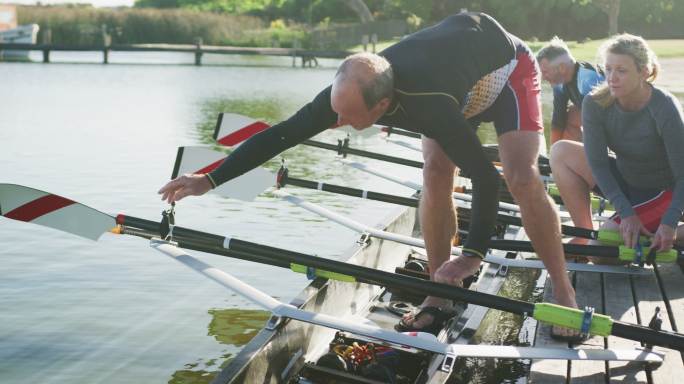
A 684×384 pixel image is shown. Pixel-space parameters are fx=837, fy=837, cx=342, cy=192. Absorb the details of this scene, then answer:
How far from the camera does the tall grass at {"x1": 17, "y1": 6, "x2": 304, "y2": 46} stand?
53875mm

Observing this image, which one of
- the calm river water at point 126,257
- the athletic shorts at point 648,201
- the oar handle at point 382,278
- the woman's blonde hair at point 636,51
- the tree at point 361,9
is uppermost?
the tree at point 361,9

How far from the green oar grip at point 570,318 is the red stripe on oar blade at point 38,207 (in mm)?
2798

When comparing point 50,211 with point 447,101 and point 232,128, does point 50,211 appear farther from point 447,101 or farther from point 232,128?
point 232,128

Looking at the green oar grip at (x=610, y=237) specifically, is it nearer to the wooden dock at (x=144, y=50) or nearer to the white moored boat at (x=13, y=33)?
the wooden dock at (x=144, y=50)

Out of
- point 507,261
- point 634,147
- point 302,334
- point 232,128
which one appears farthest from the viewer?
point 232,128

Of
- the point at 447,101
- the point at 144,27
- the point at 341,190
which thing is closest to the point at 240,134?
the point at 341,190

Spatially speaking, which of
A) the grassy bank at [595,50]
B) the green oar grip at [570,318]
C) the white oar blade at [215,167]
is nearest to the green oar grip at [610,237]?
the green oar grip at [570,318]

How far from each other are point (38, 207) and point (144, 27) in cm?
5693

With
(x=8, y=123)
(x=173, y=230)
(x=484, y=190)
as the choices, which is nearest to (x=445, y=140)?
(x=484, y=190)

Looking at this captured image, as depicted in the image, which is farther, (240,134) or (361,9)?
(361,9)

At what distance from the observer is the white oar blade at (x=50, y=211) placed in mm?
4852

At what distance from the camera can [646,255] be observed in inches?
193

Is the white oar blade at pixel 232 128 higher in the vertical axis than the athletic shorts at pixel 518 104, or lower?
lower

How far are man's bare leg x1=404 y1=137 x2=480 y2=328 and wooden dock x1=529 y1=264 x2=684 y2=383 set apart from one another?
0.64 metres
